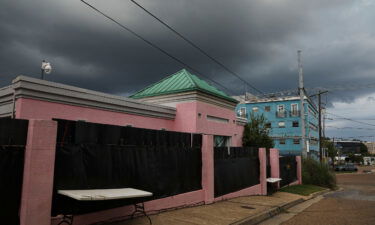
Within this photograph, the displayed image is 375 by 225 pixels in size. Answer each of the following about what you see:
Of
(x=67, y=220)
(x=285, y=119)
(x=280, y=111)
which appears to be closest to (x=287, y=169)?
(x=67, y=220)

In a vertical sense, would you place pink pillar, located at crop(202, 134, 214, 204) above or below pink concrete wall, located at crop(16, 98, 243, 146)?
below

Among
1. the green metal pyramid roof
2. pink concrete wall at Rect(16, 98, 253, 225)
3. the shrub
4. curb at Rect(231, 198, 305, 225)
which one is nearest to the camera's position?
pink concrete wall at Rect(16, 98, 253, 225)

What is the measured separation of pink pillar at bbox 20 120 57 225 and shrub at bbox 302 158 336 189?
802 inches

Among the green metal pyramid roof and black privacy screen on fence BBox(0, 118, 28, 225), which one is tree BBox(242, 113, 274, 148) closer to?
the green metal pyramid roof

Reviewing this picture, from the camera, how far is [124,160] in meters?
7.71

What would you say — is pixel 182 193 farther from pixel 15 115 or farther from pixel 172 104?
pixel 172 104

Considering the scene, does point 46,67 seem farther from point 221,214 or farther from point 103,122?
point 221,214

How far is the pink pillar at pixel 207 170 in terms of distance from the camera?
10969 mm

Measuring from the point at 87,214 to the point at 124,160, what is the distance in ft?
5.20

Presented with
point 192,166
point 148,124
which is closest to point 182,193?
point 192,166

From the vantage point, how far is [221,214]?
9.34 meters

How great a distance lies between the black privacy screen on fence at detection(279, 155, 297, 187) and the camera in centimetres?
1867

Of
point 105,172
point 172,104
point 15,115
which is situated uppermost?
point 172,104

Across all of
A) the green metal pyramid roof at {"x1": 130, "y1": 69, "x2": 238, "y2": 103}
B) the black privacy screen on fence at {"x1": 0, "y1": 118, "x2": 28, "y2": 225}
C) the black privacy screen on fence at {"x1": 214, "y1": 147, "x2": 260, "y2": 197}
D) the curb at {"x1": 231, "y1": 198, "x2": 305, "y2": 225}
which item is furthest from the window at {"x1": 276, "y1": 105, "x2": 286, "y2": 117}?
the black privacy screen on fence at {"x1": 0, "y1": 118, "x2": 28, "y2": 225}
